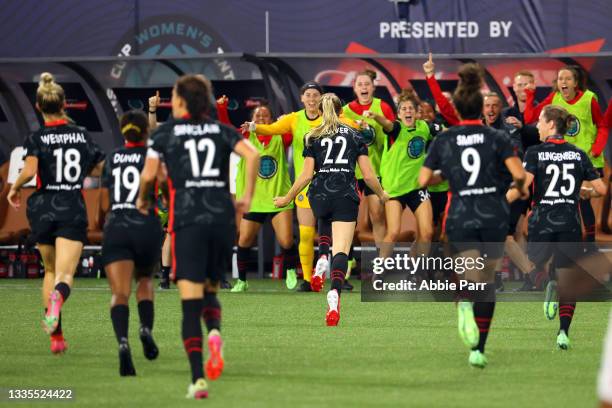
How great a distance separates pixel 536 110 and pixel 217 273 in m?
8.51

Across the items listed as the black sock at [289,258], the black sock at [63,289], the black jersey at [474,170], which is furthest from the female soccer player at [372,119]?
the black jersey at [474,170]

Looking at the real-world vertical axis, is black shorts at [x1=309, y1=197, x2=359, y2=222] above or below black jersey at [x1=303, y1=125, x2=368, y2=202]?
below

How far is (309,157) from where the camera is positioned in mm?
14125

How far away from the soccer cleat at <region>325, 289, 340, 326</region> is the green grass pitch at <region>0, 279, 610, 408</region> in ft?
0.29

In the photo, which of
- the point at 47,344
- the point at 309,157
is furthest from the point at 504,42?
the point at 47,344

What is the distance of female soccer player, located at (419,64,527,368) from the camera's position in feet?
33.1

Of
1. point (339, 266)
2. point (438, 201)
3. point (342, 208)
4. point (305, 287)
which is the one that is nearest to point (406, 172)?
point (438, 201)

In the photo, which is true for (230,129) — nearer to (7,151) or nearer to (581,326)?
(581,326)

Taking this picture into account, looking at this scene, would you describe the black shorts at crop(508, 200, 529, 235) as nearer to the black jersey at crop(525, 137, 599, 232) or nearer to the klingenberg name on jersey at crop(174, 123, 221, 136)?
the black jersey at crop(525, 137, 599, 232)

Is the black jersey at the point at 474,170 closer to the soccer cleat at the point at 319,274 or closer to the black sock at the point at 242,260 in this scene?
the soccer cleat at the point at 319,274

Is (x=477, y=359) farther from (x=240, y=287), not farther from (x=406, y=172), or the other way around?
(x=240, y=287)

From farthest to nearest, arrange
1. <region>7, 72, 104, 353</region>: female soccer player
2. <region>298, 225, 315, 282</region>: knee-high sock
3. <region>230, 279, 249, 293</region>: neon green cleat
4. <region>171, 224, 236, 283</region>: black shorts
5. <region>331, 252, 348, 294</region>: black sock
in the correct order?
<region>230, 279, 249, 293</region>: neon green cleat → <region>298, 225, 315, 282</region>: knee-high sock → <region>331, 252, 348, 294</region>: black sock → <region>7, 72, 104, 353</region>: female soccer player → <region>171, 224, 236, 283</region>: black shorts

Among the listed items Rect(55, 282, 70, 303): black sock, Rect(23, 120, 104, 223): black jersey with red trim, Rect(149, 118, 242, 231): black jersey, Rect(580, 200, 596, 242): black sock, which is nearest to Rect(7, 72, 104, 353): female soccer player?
Rect(23, 120, 104, 223): black jersey with red trim

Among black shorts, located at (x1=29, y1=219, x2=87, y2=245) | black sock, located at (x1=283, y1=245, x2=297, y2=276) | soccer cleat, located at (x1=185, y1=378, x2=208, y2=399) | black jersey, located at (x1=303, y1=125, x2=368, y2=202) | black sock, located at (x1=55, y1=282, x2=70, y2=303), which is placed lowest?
black sock, located at (x1=283, y1=245, x2=297, y2=276)
